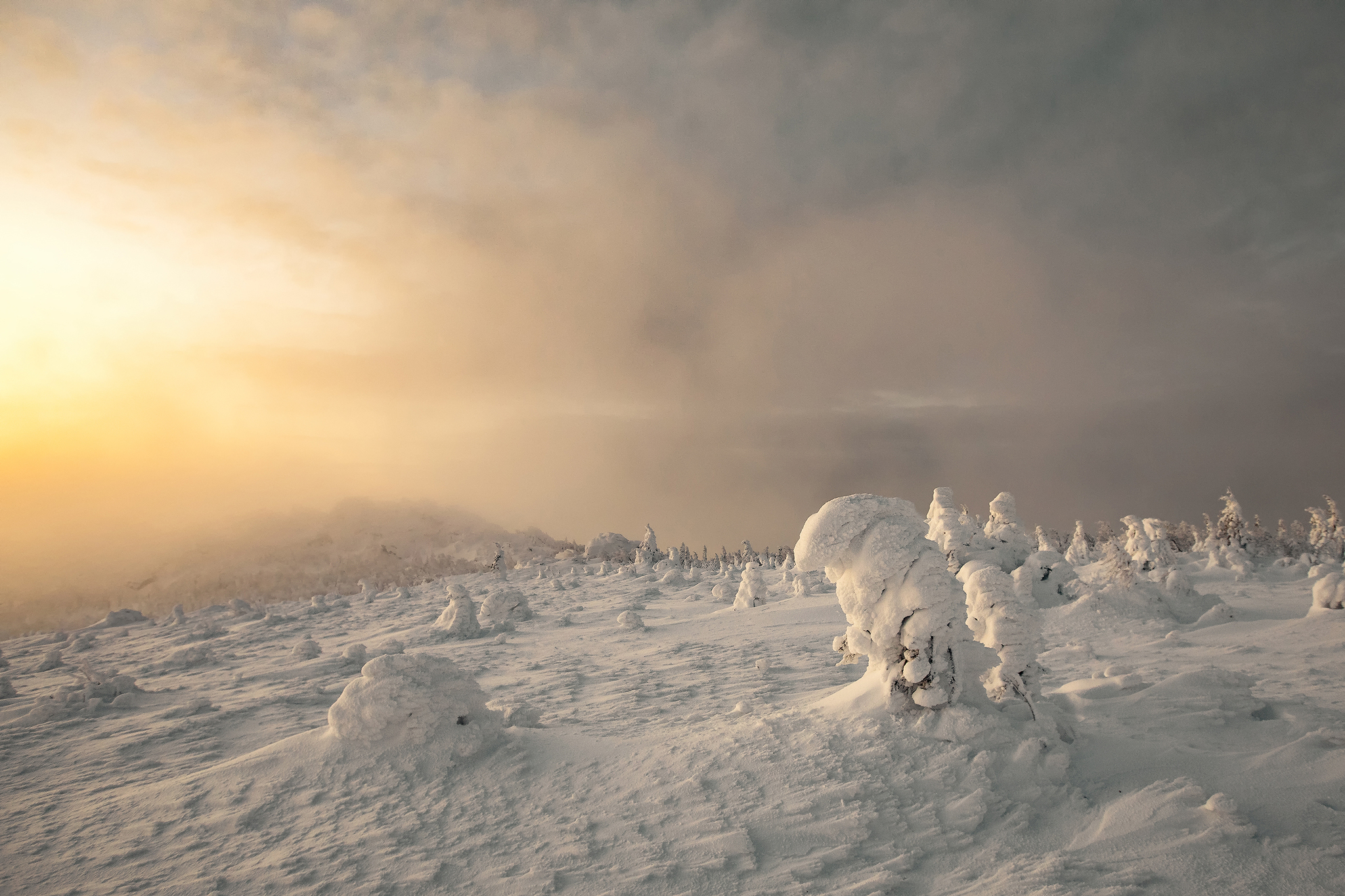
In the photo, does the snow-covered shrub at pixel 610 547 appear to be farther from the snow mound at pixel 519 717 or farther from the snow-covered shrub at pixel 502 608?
the snow mound at pixel 519 717

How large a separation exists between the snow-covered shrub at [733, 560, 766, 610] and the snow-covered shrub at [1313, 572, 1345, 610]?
18.7m

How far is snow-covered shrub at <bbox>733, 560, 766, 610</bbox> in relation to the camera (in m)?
26.9

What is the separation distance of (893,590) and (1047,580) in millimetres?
19526

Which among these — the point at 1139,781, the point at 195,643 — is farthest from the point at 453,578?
the point at 1139,781

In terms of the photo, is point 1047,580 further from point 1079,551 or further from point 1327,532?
point 1327,532

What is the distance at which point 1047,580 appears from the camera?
76.5ft

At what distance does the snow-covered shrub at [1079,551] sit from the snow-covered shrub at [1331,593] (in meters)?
19.4

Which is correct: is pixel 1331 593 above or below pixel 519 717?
below

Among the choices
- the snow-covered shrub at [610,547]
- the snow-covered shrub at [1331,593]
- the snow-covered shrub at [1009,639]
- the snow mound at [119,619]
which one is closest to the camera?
the snow-covered shrub at [1009,639]

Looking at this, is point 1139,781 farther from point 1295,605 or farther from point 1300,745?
point 1295,605

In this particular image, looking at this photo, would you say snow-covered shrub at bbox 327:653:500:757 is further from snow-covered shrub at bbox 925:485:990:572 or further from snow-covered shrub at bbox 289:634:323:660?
snow-covered shrub at bbox 925:485:990:572

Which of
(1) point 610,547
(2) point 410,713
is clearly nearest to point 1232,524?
(2) point 410,713

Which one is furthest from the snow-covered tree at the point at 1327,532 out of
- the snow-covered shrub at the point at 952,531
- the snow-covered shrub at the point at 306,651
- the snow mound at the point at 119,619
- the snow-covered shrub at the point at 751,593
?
the snow mound at the point at 119,619

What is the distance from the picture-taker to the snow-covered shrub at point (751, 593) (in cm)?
2692
